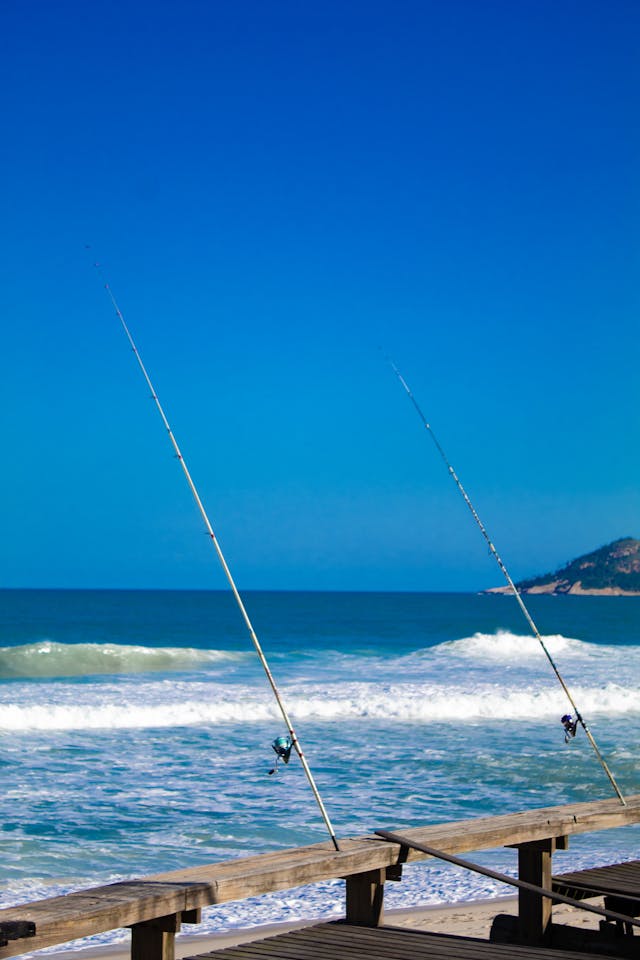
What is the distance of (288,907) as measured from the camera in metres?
7.57

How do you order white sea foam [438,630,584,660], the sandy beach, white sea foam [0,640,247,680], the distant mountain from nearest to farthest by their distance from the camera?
the sandy beach, white sea foam [0,640,247,680], white sea foam [438,630,584,660], the distant mountain

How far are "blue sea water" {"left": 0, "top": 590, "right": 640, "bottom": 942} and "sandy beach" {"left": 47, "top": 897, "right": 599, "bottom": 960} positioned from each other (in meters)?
0.25

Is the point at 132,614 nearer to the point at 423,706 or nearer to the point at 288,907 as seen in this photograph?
the point at 423,706

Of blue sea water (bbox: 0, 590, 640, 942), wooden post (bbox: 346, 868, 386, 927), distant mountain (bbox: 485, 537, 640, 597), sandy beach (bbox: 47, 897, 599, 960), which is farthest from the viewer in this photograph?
distant mountain (bbox: 485, 537, 640, 597)

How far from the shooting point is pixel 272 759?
47.7 ft

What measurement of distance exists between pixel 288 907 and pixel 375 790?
4.52 metres

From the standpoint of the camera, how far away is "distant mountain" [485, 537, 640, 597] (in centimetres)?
16450

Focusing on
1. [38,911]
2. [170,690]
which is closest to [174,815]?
[38,911]

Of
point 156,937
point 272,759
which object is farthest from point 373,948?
point 272,759

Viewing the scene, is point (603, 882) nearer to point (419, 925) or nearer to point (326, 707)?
point (419, 925)

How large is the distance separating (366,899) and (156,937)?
1021 mm

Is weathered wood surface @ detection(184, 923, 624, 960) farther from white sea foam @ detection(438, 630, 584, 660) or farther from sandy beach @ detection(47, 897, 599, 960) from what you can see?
white sea foam @ detection(438, 630, 584, 660)

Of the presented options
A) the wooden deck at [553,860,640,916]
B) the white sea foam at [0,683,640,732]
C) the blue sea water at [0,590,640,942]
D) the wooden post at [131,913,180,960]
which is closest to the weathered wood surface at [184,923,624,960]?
the wooden post at [131,913,180,960]

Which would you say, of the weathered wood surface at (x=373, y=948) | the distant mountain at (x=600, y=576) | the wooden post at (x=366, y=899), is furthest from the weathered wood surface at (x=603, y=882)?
the distant mountain at (x=600, y=576)
